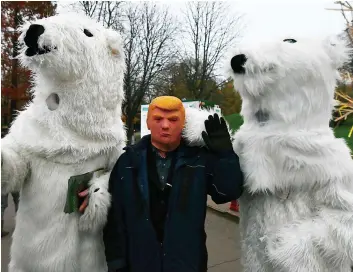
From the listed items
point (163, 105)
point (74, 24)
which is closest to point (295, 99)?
point (163, 105)

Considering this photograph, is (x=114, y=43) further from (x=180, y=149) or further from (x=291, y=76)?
(x=291, y=76)

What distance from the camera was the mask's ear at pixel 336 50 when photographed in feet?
5.83

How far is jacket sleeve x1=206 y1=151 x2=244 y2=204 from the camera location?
1755 mm

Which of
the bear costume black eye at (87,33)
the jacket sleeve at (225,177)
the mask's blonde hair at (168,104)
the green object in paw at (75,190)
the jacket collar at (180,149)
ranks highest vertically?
the bear costume black eye at (87,33)

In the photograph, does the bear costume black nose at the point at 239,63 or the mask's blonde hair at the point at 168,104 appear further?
the mask's blonde hair at the point at 168,104

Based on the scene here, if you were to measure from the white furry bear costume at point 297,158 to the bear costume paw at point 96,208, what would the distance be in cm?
80

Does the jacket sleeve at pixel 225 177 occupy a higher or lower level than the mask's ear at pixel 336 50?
lower

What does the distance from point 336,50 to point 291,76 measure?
298mm

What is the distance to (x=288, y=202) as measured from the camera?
1.78 meters

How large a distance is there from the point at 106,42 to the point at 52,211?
1.06 m

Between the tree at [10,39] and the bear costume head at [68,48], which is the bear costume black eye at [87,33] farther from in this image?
the tree at [10,39]

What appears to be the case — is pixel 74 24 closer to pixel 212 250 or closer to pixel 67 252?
pixel 67 252

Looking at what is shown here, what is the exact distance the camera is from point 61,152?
1.91 metres

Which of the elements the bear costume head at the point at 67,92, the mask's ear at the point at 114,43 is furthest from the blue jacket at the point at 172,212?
the mask's ear at the point at 114,43
